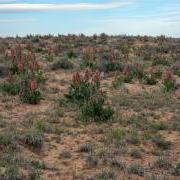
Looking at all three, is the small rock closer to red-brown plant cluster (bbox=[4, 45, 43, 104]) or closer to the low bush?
red-brown plant cluster (bbox=[4, 45, 43, 104])

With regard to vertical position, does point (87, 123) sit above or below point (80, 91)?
below

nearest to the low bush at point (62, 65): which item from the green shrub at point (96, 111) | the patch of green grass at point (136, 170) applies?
the green shrub at point (96, 111)

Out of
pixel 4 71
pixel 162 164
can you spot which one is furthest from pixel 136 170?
pixel 4 71

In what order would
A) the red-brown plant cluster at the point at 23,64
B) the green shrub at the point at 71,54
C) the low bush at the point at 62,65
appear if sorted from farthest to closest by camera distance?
the green shrub at the point at 71,54
the low bush at the point at 62,65
the red-brown plant cluster at the point at 23,64


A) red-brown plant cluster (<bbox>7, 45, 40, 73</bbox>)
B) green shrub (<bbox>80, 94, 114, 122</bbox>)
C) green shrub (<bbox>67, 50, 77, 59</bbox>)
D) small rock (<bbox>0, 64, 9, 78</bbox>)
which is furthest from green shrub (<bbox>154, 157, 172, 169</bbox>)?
green shrub (<bbox>67, 50, 77, 59</bbox>)

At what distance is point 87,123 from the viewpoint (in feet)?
36.0

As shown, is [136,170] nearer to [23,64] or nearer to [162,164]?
[162,164]

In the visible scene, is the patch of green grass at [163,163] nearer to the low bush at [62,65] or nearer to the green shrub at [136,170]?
the green shrub at [136,170]

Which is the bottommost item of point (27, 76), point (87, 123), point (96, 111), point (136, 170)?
point (136, 170)

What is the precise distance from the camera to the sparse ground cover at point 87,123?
8.28m

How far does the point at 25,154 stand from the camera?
342 inches

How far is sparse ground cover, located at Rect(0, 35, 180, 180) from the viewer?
27.2 ft

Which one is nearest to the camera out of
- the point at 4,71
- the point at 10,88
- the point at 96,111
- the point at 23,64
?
the point at 96,111

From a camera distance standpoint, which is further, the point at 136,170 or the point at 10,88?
the point at 10,88
